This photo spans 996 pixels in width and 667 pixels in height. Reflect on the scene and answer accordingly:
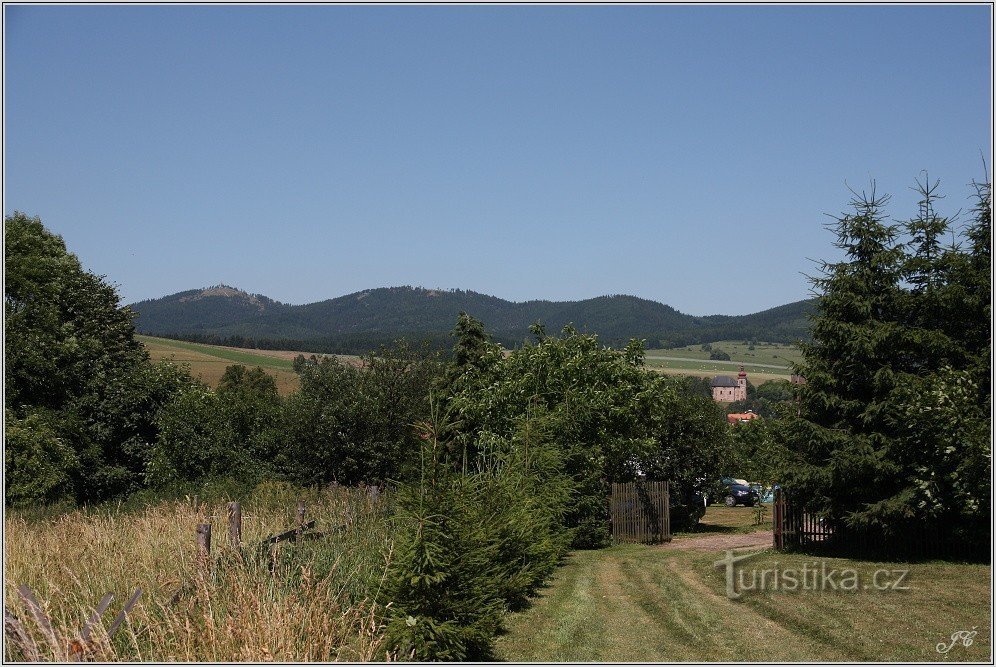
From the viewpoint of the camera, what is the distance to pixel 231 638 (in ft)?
21.1

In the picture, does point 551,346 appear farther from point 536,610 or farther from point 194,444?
point 194,444

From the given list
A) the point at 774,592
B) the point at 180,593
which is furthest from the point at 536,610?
the point at 180,593

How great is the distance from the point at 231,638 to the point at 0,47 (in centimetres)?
678

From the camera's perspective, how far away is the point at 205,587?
7070 millimetres

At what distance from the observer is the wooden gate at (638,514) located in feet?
80.7

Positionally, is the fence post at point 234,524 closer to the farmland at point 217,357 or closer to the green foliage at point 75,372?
the green foliage at point 75,372

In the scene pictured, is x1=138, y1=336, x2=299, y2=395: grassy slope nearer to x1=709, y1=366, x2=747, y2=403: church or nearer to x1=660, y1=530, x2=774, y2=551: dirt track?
x1=660, y1=530, x2=774, y2=551: dirt track

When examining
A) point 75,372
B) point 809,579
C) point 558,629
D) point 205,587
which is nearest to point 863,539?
point 809,579

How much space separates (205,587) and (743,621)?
720cm

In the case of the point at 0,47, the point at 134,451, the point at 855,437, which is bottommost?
the point at 134,451

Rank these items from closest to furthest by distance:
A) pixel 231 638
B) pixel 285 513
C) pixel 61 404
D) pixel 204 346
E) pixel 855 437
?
pixel 231 638
pixel 285 513
pixel 855 437
pixel 61 404
pixel 204 346

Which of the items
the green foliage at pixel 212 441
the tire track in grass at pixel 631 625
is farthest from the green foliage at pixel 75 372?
the tire track in grass at pixel 631 625
